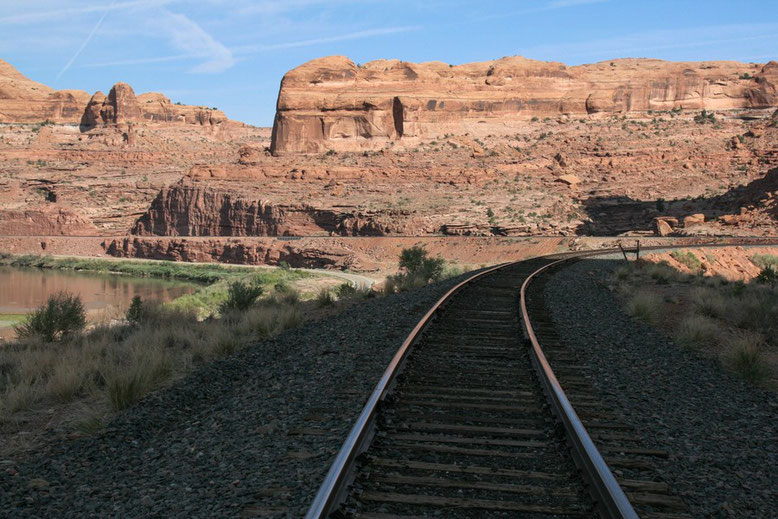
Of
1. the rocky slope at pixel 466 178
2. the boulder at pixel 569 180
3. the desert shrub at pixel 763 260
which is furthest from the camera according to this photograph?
the boulder at pixel 569 180

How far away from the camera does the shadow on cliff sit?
160 feet

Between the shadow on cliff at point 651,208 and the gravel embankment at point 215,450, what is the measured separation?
4708 centimetres

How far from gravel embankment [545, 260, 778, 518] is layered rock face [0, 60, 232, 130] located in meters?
127

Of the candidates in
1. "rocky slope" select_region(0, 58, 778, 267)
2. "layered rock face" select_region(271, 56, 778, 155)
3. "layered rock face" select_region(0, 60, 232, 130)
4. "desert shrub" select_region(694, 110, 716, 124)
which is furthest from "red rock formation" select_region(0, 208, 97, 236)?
"desert shrub" select_region(694, 110, 716, 124)

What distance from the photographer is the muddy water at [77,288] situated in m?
34.4

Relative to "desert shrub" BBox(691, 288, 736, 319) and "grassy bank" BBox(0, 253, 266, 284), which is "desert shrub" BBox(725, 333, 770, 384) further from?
"grassy bank" BBox(0, 253, 266, 284)

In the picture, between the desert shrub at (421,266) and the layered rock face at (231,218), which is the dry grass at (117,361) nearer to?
the desert shrub at (421,266)

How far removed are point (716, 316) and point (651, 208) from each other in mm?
45672

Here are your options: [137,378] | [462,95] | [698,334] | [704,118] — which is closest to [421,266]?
[698,334]

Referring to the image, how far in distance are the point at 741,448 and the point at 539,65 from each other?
7915 cm

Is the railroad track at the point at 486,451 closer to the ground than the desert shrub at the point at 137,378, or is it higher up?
higher up

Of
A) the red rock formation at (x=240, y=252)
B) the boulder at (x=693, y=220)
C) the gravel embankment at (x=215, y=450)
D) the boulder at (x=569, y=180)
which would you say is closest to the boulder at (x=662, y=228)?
the boulder at (x=693, y=220)

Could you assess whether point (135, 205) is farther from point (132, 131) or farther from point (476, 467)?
point (476, 467)

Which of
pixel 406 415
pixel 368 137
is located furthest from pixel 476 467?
pixel 368 137
